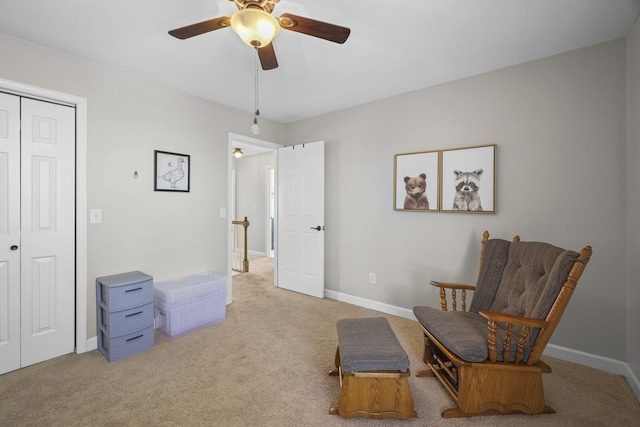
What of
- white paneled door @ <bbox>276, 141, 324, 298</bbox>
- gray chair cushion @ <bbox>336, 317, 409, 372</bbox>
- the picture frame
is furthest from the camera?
white paneled door @ <bbox>276, 141, 324, 298</bbox>

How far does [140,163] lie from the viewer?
2834 mm

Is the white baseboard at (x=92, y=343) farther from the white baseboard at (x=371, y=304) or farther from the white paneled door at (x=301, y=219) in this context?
the white baseboard at (x=371, y=304)

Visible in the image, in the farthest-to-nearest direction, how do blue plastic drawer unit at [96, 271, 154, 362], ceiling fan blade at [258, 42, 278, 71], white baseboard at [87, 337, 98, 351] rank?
1. white baseboard at [87, 337, 98, 351]
2. blue plastic drawer unit at [96, 271, 154, 362]
3. ceiling fan blade at [258, 42, 278, 71]

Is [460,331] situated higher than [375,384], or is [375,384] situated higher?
[460,331]

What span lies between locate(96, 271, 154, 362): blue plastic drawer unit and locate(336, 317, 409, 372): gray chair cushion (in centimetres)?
174

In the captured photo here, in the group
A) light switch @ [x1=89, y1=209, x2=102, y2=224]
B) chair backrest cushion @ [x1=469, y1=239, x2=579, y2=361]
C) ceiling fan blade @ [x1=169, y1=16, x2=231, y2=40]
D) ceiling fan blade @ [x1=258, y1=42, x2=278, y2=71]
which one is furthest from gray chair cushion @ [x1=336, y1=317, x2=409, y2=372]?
light switch @ [x1=89, y1=209, x2=102, y2=224]

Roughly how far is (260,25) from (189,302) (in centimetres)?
246

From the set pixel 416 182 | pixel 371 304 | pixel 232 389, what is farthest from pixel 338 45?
pixel 371 304

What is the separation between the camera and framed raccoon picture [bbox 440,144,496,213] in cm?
264

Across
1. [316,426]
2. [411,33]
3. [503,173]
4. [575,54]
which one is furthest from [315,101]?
[316,426]

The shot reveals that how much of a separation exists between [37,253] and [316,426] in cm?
246

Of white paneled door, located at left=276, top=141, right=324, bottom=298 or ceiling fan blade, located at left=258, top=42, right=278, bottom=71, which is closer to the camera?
ceiling fan blade, located at left=258, top=42, right=278, bottom=71

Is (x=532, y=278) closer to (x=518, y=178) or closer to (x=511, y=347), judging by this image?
(x=511, y=347)

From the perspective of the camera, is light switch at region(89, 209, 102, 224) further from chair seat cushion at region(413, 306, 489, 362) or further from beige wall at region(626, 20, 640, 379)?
beige wall at region(626, 20, 640, 379)
